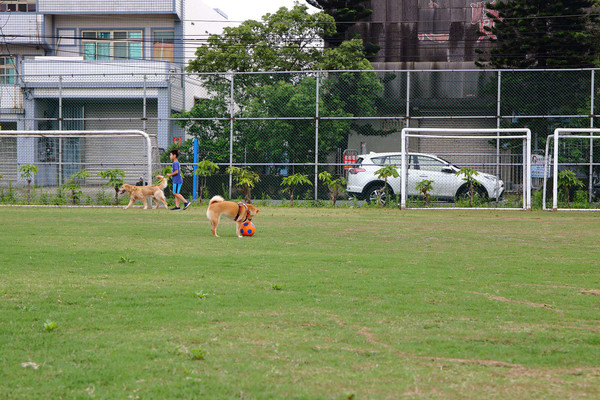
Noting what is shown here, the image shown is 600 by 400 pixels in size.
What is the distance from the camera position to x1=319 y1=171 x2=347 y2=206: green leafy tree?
2127 cm

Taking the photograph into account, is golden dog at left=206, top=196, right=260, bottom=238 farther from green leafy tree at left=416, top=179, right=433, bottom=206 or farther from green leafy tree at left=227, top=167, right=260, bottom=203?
green leafy tree at left=416, top=179, right=433, bottom=206

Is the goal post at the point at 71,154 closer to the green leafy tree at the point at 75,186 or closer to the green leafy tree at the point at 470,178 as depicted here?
the green leafy tree at the point at 75,186

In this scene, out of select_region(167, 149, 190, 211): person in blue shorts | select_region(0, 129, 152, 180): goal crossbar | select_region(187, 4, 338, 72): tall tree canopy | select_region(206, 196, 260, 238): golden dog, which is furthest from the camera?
select_region(187, 4, 338, 72): tall tree canopy

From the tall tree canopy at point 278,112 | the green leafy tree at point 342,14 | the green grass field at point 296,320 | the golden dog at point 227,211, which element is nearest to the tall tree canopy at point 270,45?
the green leafy tree at point 342,14

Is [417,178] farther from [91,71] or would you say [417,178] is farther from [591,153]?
[91,71]

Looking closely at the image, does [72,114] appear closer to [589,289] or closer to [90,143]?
[90,143]

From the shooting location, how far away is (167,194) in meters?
22.6

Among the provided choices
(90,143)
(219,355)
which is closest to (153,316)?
(219,355)

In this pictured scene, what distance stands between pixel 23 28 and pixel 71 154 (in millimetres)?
15011

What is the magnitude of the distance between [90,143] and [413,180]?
11.5 metres

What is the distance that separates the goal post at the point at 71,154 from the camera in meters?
21.4

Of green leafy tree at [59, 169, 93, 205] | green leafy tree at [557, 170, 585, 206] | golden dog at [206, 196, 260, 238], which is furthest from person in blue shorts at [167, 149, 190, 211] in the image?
green leafy tree at [557, 170, 585, 206]

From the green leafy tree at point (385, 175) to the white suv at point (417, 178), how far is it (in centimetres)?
28

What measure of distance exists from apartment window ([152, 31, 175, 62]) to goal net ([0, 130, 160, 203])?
11.2 m
